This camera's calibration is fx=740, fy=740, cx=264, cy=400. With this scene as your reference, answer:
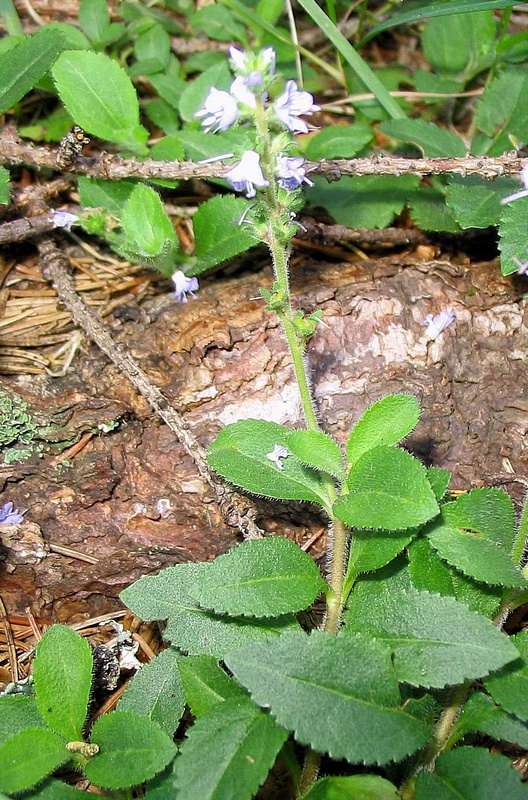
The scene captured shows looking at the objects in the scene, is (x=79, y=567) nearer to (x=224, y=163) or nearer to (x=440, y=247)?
(x=224, y=163)

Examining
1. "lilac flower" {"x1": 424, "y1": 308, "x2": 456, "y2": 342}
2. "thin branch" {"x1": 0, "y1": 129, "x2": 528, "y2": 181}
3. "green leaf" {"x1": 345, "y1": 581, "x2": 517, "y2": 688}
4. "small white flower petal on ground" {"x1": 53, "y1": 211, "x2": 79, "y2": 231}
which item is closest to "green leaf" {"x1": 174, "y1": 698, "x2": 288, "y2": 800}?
"green leaf" {"x1": 345, "y1": 581, "x2": 517, "y2": 688}

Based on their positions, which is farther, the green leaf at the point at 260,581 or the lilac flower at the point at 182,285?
the lilac flower at the point at 182,285

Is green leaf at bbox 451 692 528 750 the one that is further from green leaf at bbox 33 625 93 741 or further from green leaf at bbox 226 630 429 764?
green leaf at bbox 33 625 93 741

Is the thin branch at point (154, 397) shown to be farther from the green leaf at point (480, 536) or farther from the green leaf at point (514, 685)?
the green leaf at point (514, 685)

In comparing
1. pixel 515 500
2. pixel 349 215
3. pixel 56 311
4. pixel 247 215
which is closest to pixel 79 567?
pixel 56 311

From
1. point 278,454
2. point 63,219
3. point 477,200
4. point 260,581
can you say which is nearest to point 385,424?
point 278,454

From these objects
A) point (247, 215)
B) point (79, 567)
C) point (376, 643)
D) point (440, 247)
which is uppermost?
point (247, 215)

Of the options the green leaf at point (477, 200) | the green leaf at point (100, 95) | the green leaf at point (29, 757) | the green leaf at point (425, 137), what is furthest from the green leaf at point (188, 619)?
the green leaf at point (425, 137)
